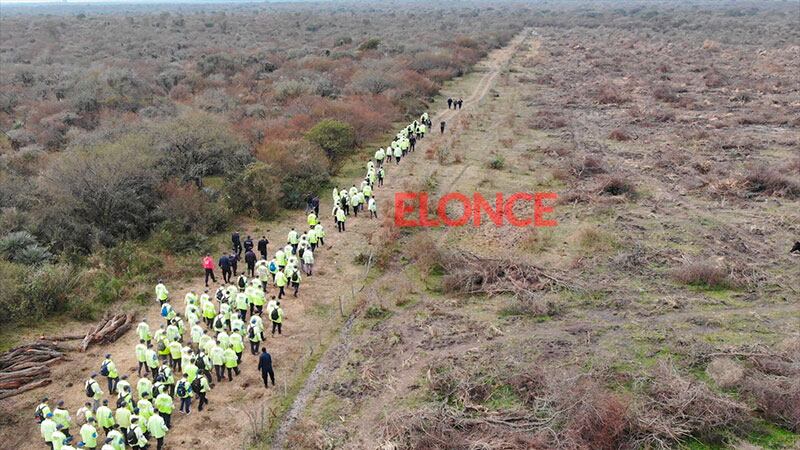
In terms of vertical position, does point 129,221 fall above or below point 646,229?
above

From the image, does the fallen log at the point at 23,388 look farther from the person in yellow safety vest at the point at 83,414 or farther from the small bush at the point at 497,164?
the small bush at the point at 497,164

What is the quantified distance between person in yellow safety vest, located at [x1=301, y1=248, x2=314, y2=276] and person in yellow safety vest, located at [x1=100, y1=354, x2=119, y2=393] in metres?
6.26

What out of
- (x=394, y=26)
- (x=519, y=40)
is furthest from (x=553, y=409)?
(x=394, y=26)

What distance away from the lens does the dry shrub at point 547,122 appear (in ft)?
113

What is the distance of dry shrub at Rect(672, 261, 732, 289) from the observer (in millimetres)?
16438

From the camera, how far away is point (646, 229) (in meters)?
20.5

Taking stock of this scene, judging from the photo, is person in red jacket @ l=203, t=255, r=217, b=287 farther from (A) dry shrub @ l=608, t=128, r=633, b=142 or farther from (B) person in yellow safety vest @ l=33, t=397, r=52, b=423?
(A) dry shrub @ l=608, t=128, r=633, b=142

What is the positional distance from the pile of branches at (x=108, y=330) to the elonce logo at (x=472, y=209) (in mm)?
9721

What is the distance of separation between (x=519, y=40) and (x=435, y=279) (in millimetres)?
71406

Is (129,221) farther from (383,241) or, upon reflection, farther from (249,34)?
(249,34)

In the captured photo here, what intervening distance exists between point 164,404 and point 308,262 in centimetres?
703

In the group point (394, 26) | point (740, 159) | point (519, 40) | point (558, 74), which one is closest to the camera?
point (740, 159)

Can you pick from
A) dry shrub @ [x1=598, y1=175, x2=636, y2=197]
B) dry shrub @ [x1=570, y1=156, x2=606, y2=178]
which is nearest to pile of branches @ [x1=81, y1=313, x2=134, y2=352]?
dry shrub @ [x1=598, y1=175, x2=636, y2=197]

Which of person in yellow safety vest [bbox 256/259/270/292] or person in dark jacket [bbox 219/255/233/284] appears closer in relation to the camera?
person in yellow safety vest [bbox 256/259/270/292]
